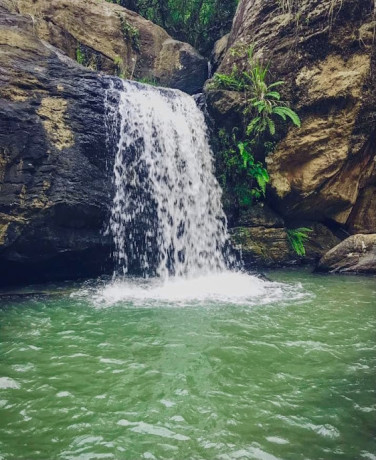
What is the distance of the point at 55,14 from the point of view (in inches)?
467

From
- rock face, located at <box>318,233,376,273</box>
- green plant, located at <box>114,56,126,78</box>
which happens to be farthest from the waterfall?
green plant, located at <box>114,56,126,78</box>

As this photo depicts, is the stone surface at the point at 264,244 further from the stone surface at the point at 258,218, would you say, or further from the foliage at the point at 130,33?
the foliage at the point at 130,33

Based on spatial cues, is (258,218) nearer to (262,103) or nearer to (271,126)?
(271,126)

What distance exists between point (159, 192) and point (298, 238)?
14.0ft

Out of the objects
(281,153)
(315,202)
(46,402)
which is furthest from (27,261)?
(315,202)

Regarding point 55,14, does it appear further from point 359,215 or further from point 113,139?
point 359,215

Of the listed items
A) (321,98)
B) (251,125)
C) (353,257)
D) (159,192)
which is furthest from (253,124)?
(353,257)

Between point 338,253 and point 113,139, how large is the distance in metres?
6.53

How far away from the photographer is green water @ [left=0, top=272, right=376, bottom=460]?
273cm

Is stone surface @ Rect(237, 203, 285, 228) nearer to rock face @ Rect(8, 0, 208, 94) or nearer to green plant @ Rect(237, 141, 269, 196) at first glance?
green plant @ Rect(237, 141, 269, 196)

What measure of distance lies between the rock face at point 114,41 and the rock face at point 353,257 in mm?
8680

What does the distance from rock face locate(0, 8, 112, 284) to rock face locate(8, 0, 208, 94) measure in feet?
10.2

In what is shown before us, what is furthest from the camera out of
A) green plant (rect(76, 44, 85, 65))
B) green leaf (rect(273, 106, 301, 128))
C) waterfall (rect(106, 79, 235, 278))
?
green plant (rect(76, 44, 85, 65))

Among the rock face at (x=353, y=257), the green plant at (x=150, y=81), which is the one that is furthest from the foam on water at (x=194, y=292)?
the green plant at (x=150, y=81)
